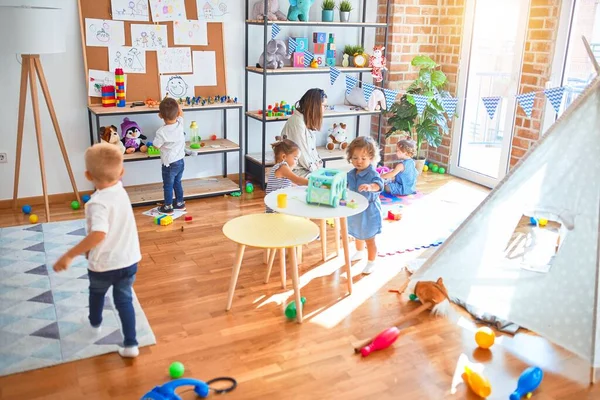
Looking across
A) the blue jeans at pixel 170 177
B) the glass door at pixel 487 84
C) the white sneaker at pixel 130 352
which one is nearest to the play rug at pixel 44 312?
the white sneaker at pixel 130 352

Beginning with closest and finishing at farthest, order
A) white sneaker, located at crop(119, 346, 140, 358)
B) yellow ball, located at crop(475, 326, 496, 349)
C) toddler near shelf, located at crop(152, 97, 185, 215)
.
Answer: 1. white sneaker, located at crop(119, 346, 140, 358)
2. yellow ball, located at crop(475, 326, 496, 349)
3. toddler near shelf, located at crop(152, 97, 185, 215)

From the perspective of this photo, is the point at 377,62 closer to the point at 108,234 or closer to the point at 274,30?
the point at 274,30

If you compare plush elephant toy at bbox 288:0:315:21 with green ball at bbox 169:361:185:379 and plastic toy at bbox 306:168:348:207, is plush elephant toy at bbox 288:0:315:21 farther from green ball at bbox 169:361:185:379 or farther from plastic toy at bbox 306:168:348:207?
green ball at bbox 169:361:185:379

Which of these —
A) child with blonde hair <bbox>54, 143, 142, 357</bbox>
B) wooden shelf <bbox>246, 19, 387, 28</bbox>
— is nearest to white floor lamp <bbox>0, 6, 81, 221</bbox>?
wooden shelf <bbox>246, 19, 387, 28</bbox>

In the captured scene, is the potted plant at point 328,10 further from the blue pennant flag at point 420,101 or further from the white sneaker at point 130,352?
the white sneaker at point 130,352

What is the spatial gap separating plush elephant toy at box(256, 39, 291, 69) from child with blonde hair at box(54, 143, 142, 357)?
2695 millimetres

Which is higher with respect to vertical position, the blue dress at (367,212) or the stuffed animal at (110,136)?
the stuffed animal at (110,136)

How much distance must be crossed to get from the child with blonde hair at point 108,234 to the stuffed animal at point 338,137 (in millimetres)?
3335

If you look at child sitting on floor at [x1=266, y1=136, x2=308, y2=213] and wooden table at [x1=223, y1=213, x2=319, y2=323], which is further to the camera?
child sitting on floor at [x1=266, y1=136, x2=308, y2=213]

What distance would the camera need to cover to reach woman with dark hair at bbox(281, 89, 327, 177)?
13.4 ft

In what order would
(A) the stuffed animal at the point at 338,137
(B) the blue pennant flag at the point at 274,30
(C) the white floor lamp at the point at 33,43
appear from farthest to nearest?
(A) the stuffed animal at the point at 338,137, (B) the blue pennant flag at the point at 274,30, (C) the white floor lamp at the point at 33,43

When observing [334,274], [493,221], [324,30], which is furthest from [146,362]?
[324,30]

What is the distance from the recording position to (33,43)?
3947mm

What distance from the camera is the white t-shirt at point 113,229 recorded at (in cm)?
246
